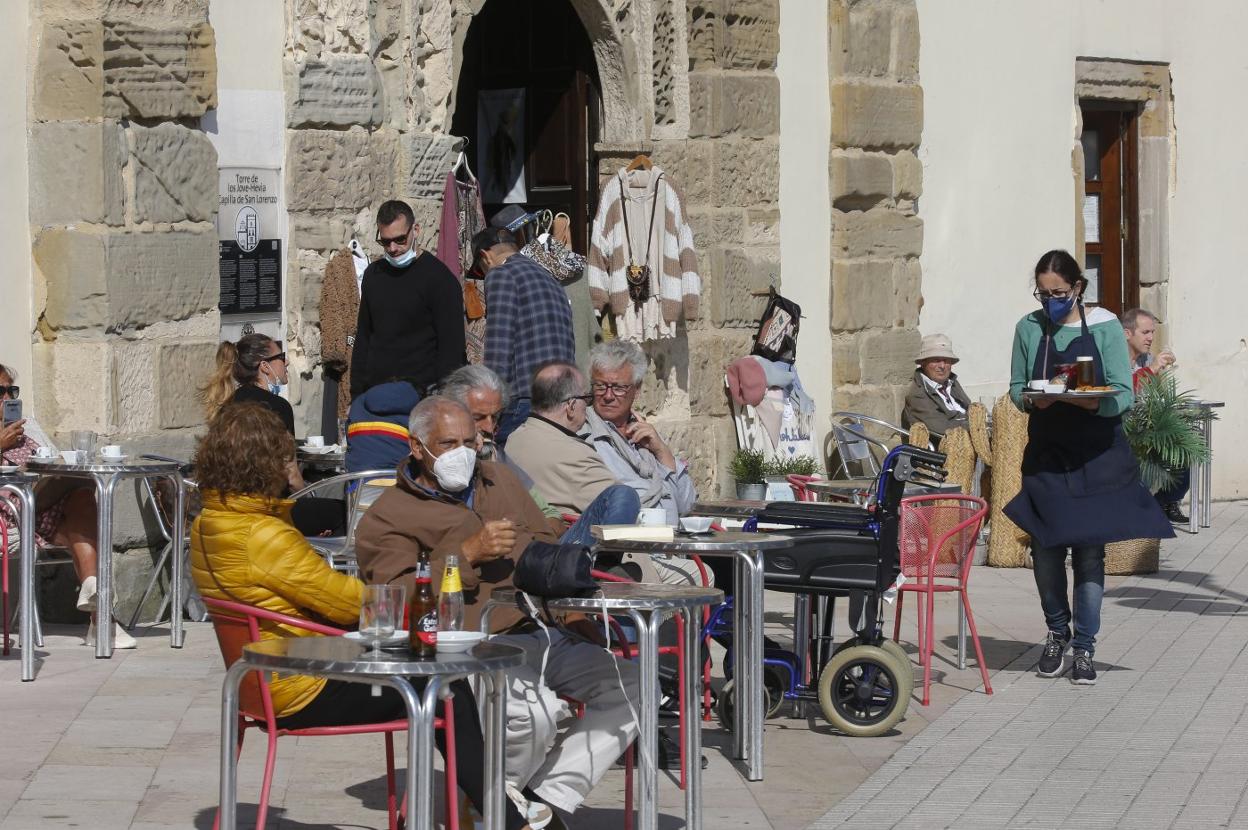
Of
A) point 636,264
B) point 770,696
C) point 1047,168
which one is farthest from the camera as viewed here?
point 1047,168

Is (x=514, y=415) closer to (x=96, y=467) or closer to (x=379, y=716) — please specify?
(x=96, y=467)

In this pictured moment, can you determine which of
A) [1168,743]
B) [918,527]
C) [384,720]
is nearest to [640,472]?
[918,527]

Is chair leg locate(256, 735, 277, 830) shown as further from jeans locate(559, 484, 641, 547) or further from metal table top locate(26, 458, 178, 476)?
metal table top locate(26, 458, 178, 476)

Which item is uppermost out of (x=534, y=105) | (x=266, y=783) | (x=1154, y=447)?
(x=534, y=105)

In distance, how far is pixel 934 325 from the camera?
13078 mm

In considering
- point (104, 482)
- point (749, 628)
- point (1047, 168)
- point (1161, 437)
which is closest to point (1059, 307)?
point (749, 628)

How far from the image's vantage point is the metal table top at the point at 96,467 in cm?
781

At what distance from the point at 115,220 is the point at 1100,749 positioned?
14.1 ft

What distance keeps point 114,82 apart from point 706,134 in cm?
391

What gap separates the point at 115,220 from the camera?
8.47 meters

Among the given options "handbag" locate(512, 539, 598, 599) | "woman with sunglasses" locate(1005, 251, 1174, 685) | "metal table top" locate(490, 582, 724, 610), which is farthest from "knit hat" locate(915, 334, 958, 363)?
"handbag" locate(512, 539, 598, 599)

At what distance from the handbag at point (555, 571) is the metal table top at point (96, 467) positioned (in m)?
3.04

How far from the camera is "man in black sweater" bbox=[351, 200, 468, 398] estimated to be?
28.2ft

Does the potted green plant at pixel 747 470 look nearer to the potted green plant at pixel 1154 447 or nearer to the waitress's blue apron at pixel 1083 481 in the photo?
the potted green plant at pixel 1154 447
